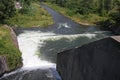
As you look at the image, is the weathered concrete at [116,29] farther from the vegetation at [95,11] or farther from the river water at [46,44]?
the vegetation at [95,11]

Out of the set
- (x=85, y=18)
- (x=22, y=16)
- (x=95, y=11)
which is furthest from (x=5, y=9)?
(x=95, y=11)

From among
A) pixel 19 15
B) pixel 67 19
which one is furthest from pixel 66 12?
pixel 19 15

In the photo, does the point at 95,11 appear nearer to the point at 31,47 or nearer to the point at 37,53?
the point at 31,47

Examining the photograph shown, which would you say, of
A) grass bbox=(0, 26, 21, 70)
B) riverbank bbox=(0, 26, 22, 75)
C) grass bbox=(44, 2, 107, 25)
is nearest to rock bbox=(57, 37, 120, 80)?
riverbank bbox=(0, 26, 22, 75)

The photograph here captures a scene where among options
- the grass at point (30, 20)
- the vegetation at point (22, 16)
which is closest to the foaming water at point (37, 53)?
the grass at point (30, 20)

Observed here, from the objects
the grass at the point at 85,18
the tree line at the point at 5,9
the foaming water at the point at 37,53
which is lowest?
the foaming water at the point at 37,53
